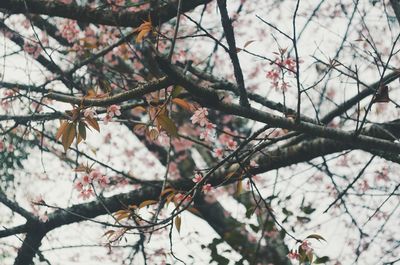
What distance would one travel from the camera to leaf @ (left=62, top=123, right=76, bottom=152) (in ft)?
4.77

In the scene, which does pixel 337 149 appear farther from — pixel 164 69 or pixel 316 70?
pixel 164 69

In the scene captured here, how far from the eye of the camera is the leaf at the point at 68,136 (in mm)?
1454

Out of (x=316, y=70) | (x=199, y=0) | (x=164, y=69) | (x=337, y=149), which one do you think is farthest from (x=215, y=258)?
(x=164, y=69)

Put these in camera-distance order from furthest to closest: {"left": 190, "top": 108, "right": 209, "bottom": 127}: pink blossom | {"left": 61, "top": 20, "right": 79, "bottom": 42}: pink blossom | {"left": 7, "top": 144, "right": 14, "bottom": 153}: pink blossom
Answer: {"left": 61, "top": 20, "right": 79, "bottom": 42}: pink blossom → {"left": 7, "top": 144, "right": 14, "bottom": 153}: pink blossom → {"left": 190, "top": 108, "right": 209, "bottom": 127}: pink blossom

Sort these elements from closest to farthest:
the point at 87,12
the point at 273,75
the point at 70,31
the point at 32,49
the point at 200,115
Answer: the point at 200,115
the point at 273,75
the point at 87,12
the point at 32,49
the point at 70,31

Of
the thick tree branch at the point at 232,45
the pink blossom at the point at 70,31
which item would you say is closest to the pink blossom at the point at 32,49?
the pink blossom at the point at 70,31

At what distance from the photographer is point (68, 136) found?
4.82ft

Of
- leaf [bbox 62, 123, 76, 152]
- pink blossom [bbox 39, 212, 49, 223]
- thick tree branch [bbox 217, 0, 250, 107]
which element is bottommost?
A: leaf [bbox 62, 123, 76, 152]

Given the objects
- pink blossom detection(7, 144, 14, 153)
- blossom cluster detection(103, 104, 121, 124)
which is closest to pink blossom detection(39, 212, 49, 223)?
pink blossom detection(7, 144, 14, 153)

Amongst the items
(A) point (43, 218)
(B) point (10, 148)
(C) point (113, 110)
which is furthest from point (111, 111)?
(B) point (10, 148)

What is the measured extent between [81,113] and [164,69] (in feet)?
1.63

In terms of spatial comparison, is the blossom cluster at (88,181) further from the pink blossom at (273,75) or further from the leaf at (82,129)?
the pink blossom at (273,75)

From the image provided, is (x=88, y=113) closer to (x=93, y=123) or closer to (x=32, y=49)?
(x=93, y=123)

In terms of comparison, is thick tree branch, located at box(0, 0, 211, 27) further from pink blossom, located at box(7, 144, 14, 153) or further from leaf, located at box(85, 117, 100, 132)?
pink blossom, located at box(7, 144, 14, 153)
